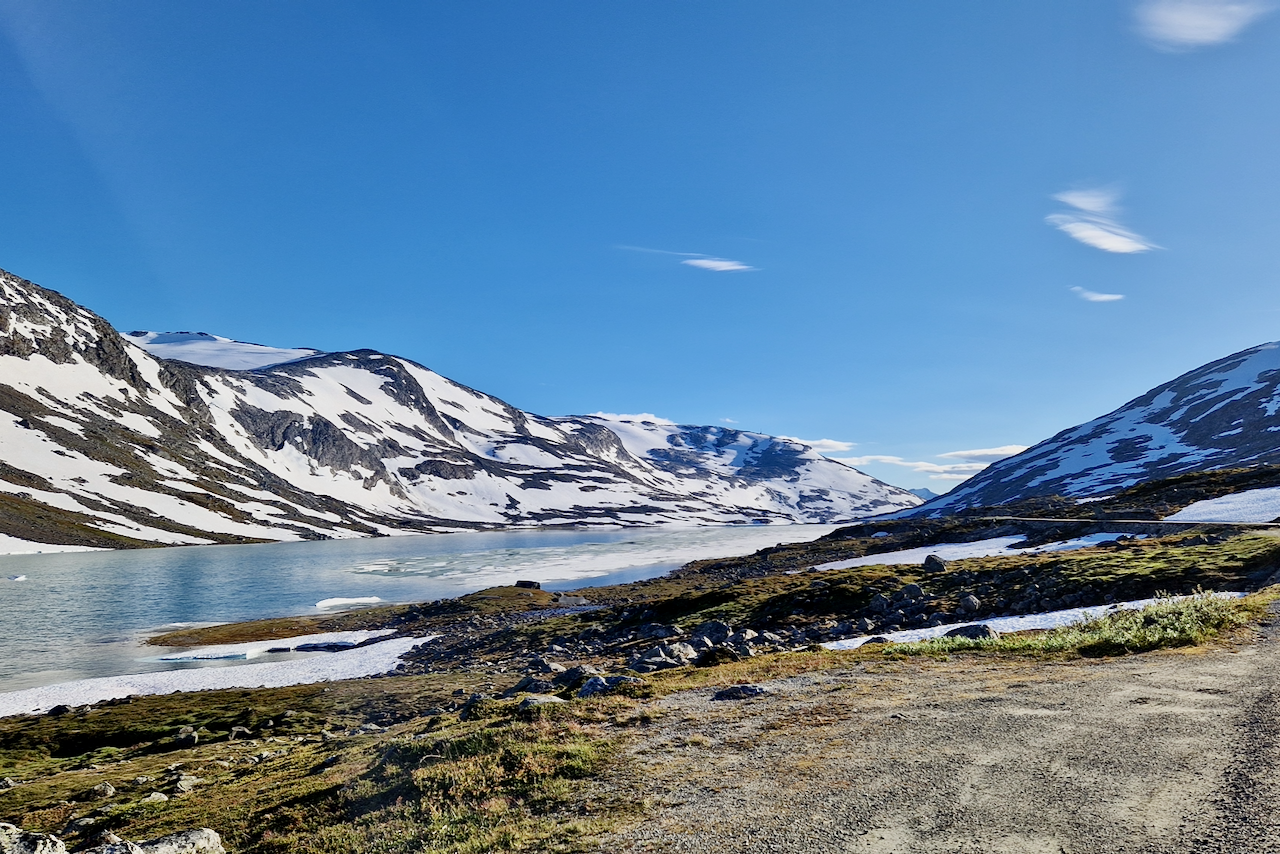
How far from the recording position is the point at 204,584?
98.1 metres

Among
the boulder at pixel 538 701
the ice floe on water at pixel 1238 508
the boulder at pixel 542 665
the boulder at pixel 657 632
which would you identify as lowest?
the boulder at pixel 542 665

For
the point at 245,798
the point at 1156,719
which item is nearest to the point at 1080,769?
the point at 1156,719

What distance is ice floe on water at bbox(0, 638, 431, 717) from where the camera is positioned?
131ft

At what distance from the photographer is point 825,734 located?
16406 mm

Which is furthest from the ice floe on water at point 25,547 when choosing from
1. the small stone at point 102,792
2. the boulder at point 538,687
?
the boulder at point 538,687

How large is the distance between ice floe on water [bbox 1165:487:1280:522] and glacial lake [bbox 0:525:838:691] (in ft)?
229

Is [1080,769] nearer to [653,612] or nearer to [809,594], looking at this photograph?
[809,594]

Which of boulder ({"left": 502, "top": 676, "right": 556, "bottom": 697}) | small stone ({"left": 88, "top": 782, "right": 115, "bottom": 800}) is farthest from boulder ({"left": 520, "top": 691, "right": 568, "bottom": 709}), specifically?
small stone ({"left": 88, "top": 782, "right": 115, "bottom": 800})

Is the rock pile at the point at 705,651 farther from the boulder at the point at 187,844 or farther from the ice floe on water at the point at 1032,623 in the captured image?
the boulder at the point at 187,844

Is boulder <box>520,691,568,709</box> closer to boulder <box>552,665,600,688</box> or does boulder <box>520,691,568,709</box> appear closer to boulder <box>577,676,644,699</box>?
boulder <box>577,676,644,699</box>

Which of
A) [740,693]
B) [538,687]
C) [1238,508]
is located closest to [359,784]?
[740,693]

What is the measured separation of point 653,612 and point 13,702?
39.4 m

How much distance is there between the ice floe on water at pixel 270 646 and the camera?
176 ft

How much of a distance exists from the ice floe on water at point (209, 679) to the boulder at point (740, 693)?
33.9 m
